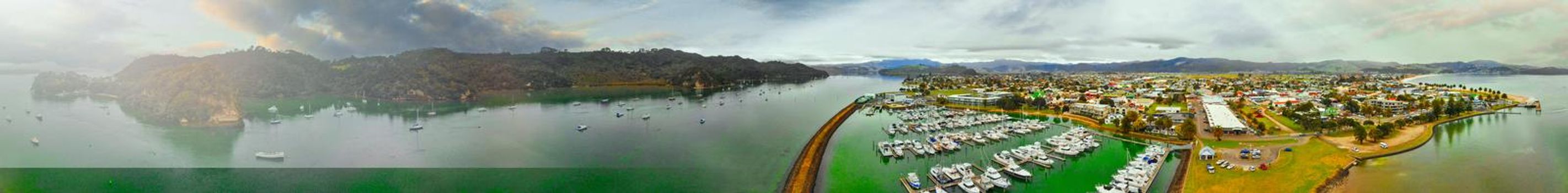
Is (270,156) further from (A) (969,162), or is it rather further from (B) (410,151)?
(A) (969,162)

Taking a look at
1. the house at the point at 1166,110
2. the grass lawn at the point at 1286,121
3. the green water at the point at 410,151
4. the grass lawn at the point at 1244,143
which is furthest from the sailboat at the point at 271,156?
the house at the point at 1166,110

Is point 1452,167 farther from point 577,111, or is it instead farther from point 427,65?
point 427,65

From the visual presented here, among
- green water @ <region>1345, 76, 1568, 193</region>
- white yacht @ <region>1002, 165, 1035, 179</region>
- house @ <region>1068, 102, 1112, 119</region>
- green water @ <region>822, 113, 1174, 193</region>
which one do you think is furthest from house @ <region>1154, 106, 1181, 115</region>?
white yacht @ <region>1002, 165, 1035, 179</region>

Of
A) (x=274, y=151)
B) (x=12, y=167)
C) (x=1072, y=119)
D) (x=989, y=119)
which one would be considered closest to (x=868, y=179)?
(x=989, y=119)

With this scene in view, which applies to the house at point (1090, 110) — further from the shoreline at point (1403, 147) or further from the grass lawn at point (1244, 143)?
the shoreline at point (1403, 147)

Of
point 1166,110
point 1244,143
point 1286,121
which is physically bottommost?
point 1244,143

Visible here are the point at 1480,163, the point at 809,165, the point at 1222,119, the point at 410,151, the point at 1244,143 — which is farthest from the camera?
the point at 1222,119

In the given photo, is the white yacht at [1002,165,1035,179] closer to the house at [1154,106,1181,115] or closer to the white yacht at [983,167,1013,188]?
the white yacht at [983,167,1013,188]

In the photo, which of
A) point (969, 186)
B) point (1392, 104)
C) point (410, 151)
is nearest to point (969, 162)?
point (969, 186)
